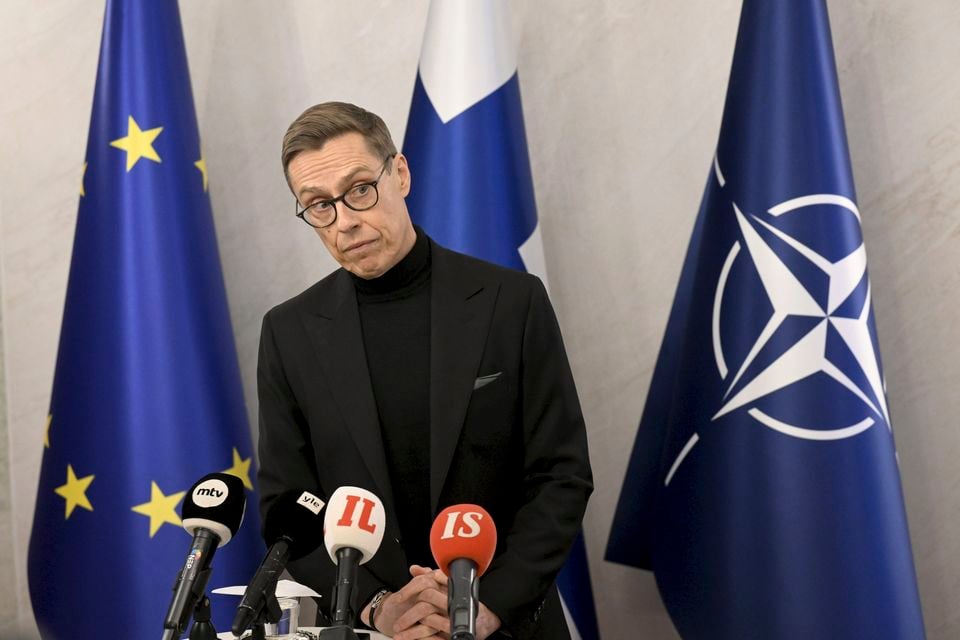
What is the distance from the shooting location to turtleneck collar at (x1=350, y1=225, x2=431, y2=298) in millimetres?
1866

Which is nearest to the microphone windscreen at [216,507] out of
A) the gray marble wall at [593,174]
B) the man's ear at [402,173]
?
the man's ear at [402,173]

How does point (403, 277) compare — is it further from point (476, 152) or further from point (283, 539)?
point (476, 152)

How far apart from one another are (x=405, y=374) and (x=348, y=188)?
345 millimetres

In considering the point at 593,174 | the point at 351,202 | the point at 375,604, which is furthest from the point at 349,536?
the point at 593,174

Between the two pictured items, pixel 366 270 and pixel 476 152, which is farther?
pixel 476 152

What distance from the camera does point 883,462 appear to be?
2.29 meters

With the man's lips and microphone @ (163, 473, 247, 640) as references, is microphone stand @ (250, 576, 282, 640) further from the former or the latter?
the man's lips

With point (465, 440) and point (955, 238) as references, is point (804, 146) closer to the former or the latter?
point (955, 238)

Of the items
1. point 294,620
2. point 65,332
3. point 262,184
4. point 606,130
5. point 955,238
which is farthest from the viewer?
point 262,184

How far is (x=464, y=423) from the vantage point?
176cm

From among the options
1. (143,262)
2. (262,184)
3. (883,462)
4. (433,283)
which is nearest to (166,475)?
(143,262)

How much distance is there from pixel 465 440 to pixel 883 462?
3.54 feet

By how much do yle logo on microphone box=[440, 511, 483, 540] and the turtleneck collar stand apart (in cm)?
76

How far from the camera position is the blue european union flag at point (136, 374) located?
8.86 ft
